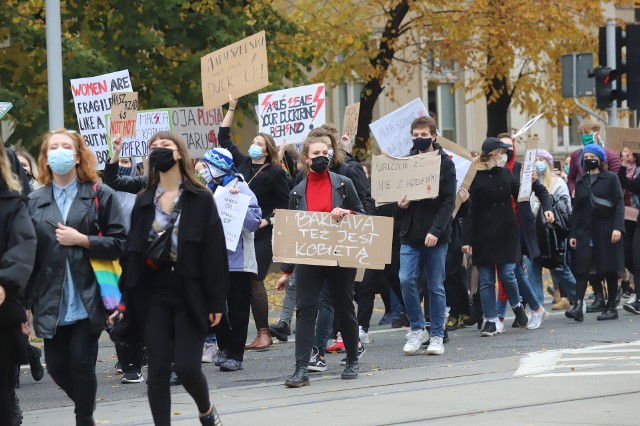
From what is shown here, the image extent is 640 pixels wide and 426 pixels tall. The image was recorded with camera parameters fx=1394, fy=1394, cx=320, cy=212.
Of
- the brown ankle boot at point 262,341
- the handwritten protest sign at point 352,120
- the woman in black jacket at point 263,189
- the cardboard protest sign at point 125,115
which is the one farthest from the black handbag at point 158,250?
the handwritten protest sign at point 352,120

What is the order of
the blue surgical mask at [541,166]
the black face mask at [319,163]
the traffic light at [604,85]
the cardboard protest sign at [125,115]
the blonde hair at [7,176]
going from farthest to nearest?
the traffic light at [604,85], the blue surgical mask at [541,166], the cardboard protest sign at [125,115], the black face mask at [319,163], the blonde hair at [7,176]

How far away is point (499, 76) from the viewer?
98.0 ft

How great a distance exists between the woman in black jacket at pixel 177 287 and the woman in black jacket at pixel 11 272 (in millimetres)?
859

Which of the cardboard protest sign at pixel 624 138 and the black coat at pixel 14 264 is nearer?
the black coat at pixel 14 264

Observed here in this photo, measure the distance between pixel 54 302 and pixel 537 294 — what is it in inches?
363

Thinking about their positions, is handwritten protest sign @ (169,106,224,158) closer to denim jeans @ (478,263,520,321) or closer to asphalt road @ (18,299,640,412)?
asphalt road @ (18,299,640,412)

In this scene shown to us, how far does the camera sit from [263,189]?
41.3ft

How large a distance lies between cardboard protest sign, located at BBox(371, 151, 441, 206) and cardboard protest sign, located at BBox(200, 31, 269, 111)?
77.7 inches

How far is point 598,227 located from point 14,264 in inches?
381

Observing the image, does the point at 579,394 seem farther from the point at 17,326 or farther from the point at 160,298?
the point at 17,326

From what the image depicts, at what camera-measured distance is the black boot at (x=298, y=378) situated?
32.0 ft

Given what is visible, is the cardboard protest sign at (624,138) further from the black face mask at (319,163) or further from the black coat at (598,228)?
the black face mask at (319,163)

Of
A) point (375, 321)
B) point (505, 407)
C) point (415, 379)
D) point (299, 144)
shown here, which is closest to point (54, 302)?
point (505, 407)

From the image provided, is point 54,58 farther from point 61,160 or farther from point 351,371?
point 61,160
